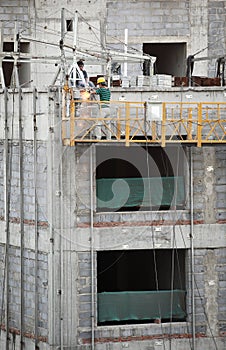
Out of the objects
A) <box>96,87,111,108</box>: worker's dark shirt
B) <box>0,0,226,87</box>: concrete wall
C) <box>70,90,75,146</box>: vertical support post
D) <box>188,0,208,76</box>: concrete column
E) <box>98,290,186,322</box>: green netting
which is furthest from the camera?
<box>188,0,208,76</box>: concrete column

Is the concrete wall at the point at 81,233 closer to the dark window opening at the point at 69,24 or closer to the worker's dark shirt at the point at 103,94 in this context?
the worker's dark shirt at the point at 103,94

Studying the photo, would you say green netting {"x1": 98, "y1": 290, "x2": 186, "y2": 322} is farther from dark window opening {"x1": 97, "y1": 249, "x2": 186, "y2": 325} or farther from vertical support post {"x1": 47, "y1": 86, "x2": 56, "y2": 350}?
vertical support post {"x1": 47, "y1": 86, "x2": 56, "y2": 350}

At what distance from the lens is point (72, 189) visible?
25.4 meters

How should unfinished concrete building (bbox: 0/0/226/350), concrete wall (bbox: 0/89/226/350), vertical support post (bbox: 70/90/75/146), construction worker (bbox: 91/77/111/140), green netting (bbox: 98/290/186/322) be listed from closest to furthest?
vertical support post (bbox: 70/90/75/146)
construction worker (bbox: 91/77/111/140)
unfinished concrete building (bbox: 0/0/226/350)
concrete wall (bbox: 0/89/226/350)
green netting (bbox: 98/290/186/322)

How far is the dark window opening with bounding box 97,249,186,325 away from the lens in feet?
85.4

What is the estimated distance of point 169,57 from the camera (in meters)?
32.8

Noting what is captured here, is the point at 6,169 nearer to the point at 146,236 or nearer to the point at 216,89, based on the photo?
the point at 146,236

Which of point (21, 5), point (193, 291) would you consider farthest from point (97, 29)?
point (193, 291)

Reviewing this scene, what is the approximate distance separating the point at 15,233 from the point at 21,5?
7958mm

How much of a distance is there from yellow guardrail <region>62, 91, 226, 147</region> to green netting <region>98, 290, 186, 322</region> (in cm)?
438

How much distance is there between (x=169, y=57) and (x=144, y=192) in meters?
8.28

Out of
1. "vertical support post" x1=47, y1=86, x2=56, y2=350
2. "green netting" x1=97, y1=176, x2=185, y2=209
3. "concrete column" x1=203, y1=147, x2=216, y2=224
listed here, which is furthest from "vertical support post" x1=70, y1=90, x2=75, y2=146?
"concrete column" x1=203, y1=147, x2=216, y2=224

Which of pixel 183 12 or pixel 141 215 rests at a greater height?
pixel 183 12

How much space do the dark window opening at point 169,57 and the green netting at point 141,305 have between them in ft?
25.1
